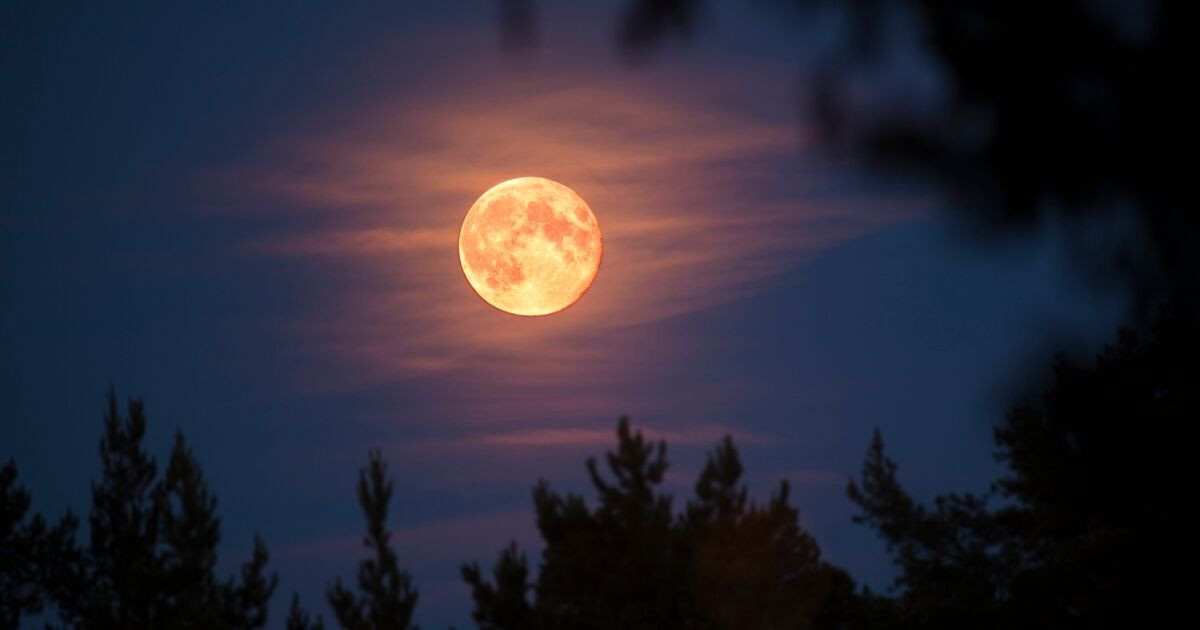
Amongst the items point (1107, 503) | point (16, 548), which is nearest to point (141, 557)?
point (16, 548)

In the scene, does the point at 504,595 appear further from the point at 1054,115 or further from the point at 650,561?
the point at 1054,115

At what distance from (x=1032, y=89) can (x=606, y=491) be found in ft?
106

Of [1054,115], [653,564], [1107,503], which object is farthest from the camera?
[653,564]

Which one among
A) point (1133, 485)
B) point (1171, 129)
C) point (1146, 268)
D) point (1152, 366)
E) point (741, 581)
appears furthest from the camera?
point (741, 581)

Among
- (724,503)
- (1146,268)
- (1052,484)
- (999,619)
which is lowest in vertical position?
(1146,268)

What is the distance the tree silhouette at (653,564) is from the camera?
33031 mm

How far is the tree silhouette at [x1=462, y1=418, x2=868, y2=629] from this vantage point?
1300 inches

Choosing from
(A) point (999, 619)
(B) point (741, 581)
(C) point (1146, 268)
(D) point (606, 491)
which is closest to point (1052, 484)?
(A) point (999, 619)

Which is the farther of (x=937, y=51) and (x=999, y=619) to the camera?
(x=999, y=619)

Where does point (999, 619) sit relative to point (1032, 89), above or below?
above

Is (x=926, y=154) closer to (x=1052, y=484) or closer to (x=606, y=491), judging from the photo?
(x=1052, y=484)

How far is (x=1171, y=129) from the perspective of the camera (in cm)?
425

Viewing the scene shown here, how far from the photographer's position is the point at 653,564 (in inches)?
1336

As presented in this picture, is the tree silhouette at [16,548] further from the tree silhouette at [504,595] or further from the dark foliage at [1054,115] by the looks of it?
the dark foliage at [1054,115]
